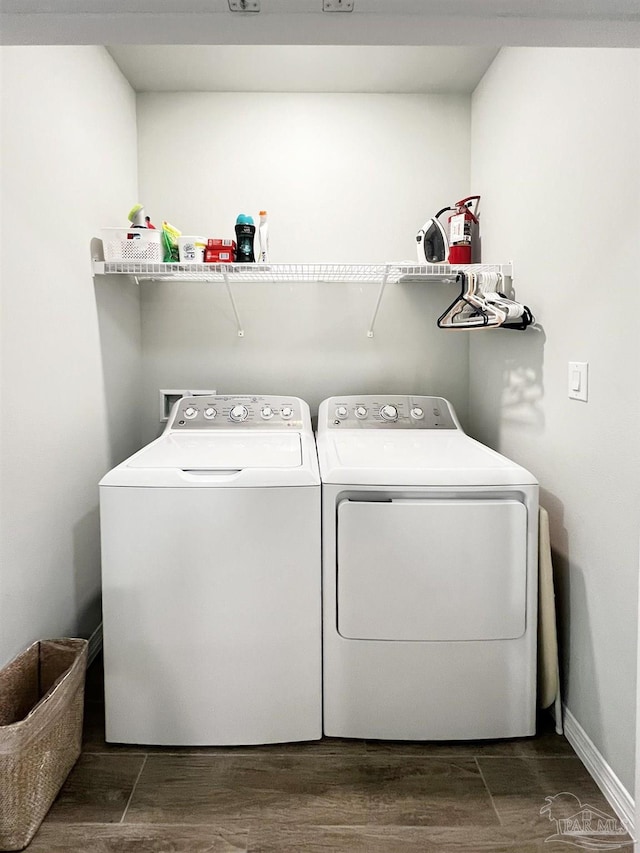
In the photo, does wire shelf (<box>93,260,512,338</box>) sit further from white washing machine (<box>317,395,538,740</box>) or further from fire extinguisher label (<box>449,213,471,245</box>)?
white washing machine (<box>317,395,538,740</box>)

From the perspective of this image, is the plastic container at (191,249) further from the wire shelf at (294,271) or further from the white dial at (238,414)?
the white dial at (238,414)

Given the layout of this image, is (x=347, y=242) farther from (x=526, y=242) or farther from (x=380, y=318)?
(x=526, y=242)

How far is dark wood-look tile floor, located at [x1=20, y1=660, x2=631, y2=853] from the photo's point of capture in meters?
1.35

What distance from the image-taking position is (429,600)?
5.42 feet

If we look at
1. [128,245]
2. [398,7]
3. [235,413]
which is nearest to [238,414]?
[235,413]

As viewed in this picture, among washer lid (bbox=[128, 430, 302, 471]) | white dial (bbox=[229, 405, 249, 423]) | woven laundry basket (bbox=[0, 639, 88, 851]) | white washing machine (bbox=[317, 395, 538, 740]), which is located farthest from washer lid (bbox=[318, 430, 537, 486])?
woven laundry basket (bbox=[0, 639, 88, 851])

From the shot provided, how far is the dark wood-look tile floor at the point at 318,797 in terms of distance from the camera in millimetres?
1348

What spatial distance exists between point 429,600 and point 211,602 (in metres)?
0.63

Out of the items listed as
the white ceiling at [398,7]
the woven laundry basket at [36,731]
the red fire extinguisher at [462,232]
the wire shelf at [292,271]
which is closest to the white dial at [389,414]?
the wire shelf at [292,271]

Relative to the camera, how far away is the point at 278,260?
2621 mm

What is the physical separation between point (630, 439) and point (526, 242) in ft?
3.07

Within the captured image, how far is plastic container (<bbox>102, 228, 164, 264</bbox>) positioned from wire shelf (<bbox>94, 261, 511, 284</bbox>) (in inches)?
1.6

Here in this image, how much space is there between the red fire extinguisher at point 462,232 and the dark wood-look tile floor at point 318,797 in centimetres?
174

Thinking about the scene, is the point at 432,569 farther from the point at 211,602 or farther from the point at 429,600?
the point at 211,602
